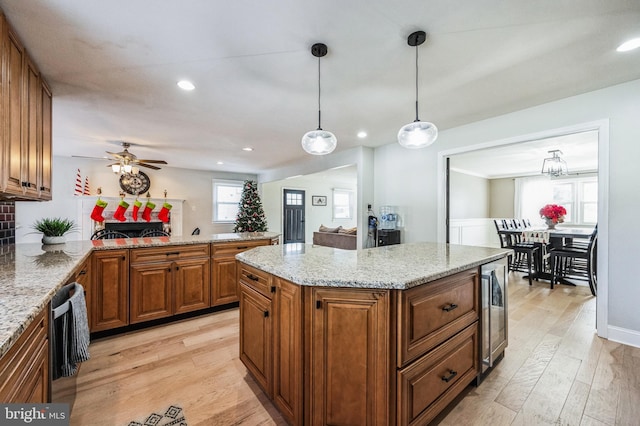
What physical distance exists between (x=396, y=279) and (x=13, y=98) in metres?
2.62

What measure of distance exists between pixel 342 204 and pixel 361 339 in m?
8.90

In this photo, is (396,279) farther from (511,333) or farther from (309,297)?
(511,333)

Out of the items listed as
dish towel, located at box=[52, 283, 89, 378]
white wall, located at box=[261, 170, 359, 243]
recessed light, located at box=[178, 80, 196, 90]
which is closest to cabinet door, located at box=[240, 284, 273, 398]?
dish towel, located at box=[52, 283, 89, 378]

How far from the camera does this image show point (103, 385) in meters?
1.94

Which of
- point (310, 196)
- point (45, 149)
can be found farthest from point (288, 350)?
point (310, 196)

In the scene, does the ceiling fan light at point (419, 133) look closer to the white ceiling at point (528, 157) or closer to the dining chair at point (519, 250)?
the white ceiling at point (528, 157)

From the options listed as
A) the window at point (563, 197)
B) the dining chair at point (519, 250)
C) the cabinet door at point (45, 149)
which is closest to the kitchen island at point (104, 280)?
the cabinet door at point (45, 149)

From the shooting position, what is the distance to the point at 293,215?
9.04 meters

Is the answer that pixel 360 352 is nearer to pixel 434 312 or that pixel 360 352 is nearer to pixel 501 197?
pixel 434 312

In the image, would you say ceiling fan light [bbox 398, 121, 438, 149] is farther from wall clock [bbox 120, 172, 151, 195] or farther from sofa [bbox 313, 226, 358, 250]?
wall clock [bbox 120, 172, 151, 195]

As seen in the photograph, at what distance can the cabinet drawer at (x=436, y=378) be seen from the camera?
135 cm

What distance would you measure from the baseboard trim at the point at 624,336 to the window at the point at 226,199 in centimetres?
767

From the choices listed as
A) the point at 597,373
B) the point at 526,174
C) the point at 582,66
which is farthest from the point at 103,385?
the point at 526,174

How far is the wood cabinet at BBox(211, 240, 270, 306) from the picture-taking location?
325cm
